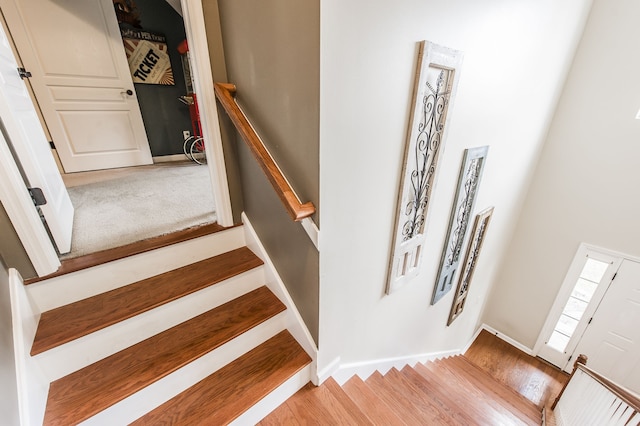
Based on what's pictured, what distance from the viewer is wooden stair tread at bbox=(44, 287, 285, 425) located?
1026mm

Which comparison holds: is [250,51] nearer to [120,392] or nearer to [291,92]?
[291,92]

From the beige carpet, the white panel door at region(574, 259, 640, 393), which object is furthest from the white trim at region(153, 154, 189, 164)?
the white panel door at region(574, 259, 640, 393)

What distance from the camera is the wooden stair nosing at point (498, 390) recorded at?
101 inches

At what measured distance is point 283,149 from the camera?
113 cm

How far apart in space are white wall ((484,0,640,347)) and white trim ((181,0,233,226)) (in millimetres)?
3761

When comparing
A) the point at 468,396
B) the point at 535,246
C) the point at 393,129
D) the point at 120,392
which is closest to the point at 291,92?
the point at 393,129

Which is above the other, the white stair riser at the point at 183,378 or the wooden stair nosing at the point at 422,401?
the white stair riser at the point at 183,378

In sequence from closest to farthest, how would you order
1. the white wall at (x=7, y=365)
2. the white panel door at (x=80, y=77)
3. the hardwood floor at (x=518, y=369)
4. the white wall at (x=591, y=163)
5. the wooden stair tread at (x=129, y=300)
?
1. the white wall at (x=7, y=365)
2. the wooden stair tread at (x=129, y=300)
3. the white panel door at (x=80, y=77)
4. the white wall at (x=591, y=163)
5. the hardwood floor at (x=518, y=369)

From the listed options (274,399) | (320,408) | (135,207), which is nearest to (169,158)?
(135,207)

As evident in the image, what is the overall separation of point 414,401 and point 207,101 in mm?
2451

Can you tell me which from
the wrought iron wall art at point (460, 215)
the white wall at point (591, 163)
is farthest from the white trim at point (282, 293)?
the white wall at point (591, 163)

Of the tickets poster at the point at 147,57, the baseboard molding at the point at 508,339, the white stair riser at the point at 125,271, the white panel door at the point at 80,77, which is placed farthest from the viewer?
the baseboard molding at the point at 508,339

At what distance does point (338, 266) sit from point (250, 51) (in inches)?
43.0

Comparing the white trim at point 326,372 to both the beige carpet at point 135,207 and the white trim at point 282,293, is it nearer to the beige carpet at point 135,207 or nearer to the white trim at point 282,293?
the white trim at point 282,293
